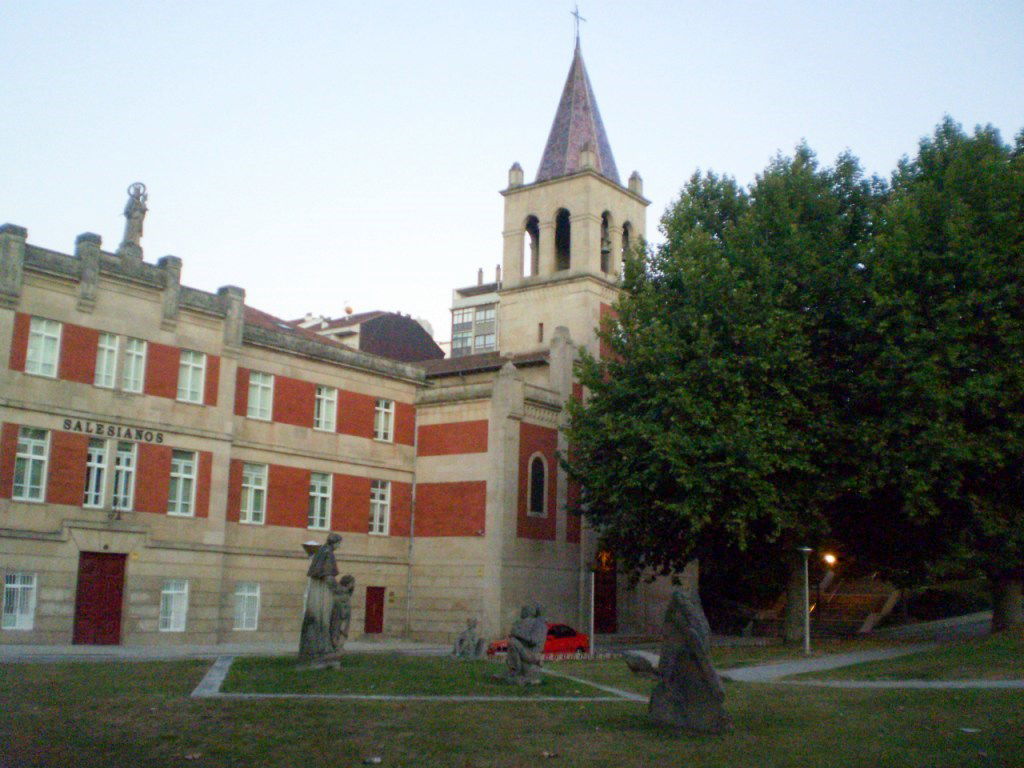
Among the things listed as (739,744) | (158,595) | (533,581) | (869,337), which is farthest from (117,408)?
(739,744)

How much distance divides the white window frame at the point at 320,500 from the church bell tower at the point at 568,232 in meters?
14.6

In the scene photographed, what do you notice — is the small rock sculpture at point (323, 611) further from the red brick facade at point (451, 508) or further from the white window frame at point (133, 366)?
the red brick facade at point (451, 508)

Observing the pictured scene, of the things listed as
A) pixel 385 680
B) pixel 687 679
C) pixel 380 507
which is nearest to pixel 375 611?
pixel 380 507

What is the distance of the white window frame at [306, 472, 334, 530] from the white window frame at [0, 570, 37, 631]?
450 inches

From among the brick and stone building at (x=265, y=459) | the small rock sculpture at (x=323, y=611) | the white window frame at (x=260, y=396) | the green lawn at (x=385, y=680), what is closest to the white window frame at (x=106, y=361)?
the brick and stone building at (x=265, y=459)

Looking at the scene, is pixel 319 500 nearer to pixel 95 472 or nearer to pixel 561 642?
pixel 95 472

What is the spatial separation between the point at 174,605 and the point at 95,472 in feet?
17.5

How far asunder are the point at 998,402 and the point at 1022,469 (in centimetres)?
314

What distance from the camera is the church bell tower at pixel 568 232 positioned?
51938 millimetres

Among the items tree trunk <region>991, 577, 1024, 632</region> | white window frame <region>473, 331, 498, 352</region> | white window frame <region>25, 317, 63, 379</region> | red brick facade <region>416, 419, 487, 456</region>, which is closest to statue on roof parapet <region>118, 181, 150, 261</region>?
white window frame <region>25, 317, 63, 379</region>

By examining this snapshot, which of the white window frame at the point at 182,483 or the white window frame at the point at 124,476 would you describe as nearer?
the white window frame at the point at 124,476

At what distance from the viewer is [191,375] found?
3678cm

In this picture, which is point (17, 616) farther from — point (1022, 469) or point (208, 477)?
point (1022, 469)

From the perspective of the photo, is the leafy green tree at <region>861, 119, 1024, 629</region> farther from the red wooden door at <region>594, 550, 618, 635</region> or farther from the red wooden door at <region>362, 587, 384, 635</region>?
the red wooden door at <region>362, 587, 384, 635</region>
